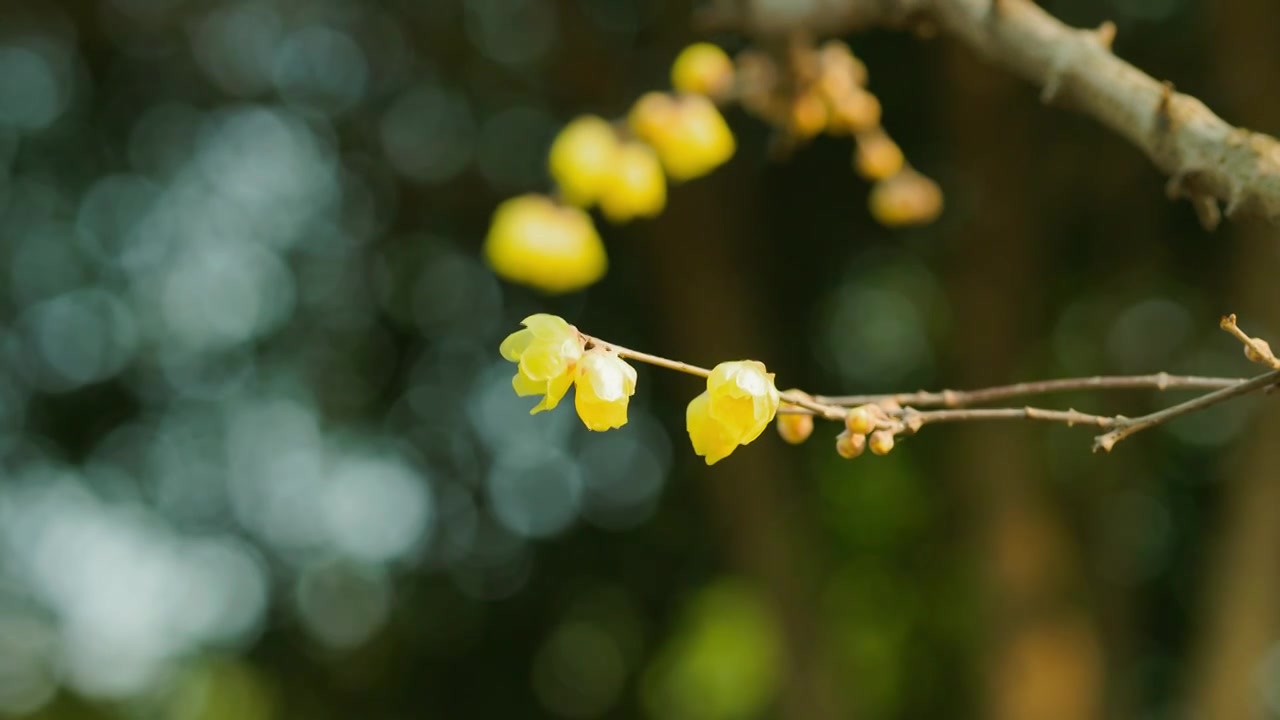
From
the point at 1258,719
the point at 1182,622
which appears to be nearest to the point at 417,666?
the point at 1182,622

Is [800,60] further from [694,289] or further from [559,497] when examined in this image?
[559,497]

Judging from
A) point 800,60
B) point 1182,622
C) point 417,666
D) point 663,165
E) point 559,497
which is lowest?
point 417,666

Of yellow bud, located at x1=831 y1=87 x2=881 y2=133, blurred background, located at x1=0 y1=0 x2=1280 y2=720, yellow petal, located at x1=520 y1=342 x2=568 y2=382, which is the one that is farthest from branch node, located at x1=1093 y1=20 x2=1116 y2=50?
blurred background, located at x1=0 y1=0 x2=1280 y2=720

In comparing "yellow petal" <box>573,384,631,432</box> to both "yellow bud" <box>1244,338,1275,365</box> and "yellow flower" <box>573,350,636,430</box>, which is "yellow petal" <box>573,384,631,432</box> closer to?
"yellow flower" <box>573,350,636,430</box>

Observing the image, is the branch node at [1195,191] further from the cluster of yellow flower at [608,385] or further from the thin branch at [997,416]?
the cluster of yellow flower at [608,385]

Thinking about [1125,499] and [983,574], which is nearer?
[983,574]

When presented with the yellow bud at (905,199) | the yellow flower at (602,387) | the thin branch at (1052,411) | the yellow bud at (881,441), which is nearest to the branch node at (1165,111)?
the thin branch at (1052,411)
